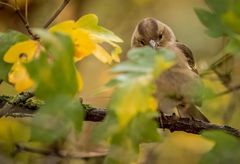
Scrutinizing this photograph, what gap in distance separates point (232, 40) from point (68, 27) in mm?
397

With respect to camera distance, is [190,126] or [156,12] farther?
[156,12]

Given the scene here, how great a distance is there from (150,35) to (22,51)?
6.05 feet

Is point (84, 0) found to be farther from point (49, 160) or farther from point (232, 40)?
point (232, 40)

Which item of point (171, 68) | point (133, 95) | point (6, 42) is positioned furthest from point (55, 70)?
point (171, 68)

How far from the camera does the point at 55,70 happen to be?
3.45 feet

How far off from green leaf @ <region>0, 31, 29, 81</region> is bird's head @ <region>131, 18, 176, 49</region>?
1555 mm

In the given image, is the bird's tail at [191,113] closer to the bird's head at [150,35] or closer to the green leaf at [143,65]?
the bird's head at [150,35]

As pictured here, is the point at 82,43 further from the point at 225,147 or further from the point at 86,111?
the point at 86,111

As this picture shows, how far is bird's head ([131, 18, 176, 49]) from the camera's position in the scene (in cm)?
306

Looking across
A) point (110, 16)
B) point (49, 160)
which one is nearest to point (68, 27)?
point (49, 160)

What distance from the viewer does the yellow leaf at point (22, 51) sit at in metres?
1.29

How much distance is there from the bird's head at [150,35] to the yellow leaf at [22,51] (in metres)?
1.70

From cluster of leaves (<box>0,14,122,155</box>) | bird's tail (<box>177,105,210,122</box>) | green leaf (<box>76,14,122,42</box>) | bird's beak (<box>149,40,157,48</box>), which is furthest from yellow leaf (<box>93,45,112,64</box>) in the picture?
bird's beak (<box>149,40,157,48</box>)

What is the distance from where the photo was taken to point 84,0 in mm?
4656
